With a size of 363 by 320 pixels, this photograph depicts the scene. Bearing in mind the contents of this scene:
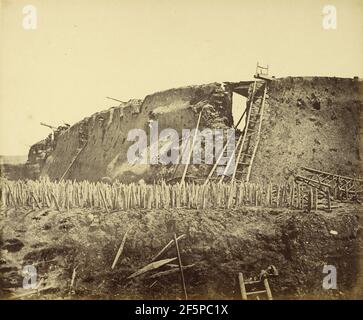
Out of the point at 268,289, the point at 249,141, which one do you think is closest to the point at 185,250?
the point at 268,289

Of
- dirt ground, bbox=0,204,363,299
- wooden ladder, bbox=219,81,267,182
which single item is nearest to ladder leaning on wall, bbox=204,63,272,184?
wooden ladder, bbox=219,81,267,182

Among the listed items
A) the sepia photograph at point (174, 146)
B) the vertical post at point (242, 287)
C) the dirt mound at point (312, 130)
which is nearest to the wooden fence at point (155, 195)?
the sepia photograph at point (174, 146)

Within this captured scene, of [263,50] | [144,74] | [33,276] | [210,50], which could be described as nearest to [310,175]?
[263,50]

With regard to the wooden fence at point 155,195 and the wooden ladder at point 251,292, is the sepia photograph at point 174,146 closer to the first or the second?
the wooden fence at point 155,195

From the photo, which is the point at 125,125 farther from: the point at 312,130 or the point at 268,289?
the point at 268,289
